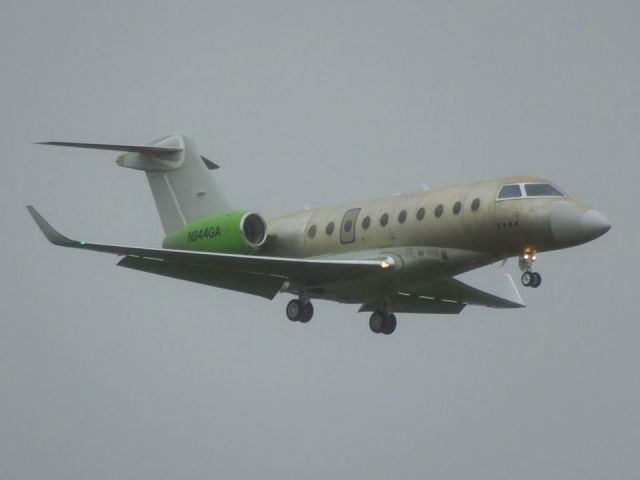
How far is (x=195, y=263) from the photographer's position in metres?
35.7

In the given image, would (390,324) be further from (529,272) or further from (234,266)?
(529,272)

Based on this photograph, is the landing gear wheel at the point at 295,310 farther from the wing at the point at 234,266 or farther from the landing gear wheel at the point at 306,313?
the wing at the point at 234,266

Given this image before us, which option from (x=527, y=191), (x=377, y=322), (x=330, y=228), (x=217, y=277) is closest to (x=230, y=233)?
(x=217, y=277)

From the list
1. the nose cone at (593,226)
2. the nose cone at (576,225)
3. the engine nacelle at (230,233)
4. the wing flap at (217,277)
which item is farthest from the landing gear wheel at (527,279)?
the engine nacelle at (230,233)

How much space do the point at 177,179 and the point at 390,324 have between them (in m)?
6.99

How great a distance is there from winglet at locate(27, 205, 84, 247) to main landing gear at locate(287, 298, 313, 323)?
18.8ft

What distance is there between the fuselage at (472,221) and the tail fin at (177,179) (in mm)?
3801

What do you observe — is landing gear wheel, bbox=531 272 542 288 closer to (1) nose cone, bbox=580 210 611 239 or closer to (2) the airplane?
(2) the airplane

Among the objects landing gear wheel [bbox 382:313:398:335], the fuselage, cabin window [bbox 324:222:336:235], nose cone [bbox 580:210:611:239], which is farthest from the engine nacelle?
nose cone [bbox 580:210:611:239]

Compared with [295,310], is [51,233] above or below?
above

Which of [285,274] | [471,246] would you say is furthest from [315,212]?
[471,246]

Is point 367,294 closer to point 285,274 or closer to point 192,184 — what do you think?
point 285,274

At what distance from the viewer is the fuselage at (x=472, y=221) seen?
109 ft

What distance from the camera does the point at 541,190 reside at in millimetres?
33688
